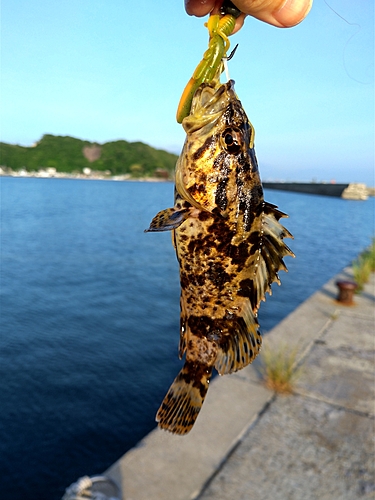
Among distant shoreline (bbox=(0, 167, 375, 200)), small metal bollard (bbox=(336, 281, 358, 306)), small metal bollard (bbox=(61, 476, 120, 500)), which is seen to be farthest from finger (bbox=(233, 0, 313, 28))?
distant shoreline (bbox=(0, 167, 375, 200))

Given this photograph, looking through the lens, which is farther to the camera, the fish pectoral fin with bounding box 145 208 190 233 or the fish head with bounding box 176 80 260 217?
the fish head with bounding box 176 80 260 217

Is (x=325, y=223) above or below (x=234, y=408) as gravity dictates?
below

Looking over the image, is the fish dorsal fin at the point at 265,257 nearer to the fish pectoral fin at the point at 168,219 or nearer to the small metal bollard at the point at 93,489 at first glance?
the fish pectoral fin at the point at 168,219

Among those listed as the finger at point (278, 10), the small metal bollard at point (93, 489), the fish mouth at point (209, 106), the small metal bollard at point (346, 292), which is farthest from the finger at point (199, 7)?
the small metal bollard at point (346, 292)

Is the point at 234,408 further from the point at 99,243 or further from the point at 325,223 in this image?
the point at 325,223

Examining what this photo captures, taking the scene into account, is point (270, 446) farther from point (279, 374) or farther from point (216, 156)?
point (216, 156)

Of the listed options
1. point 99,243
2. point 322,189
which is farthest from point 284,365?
point 322,189

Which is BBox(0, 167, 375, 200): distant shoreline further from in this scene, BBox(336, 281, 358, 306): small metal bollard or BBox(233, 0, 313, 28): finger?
BBox(233, 0, 313, 28): finger
